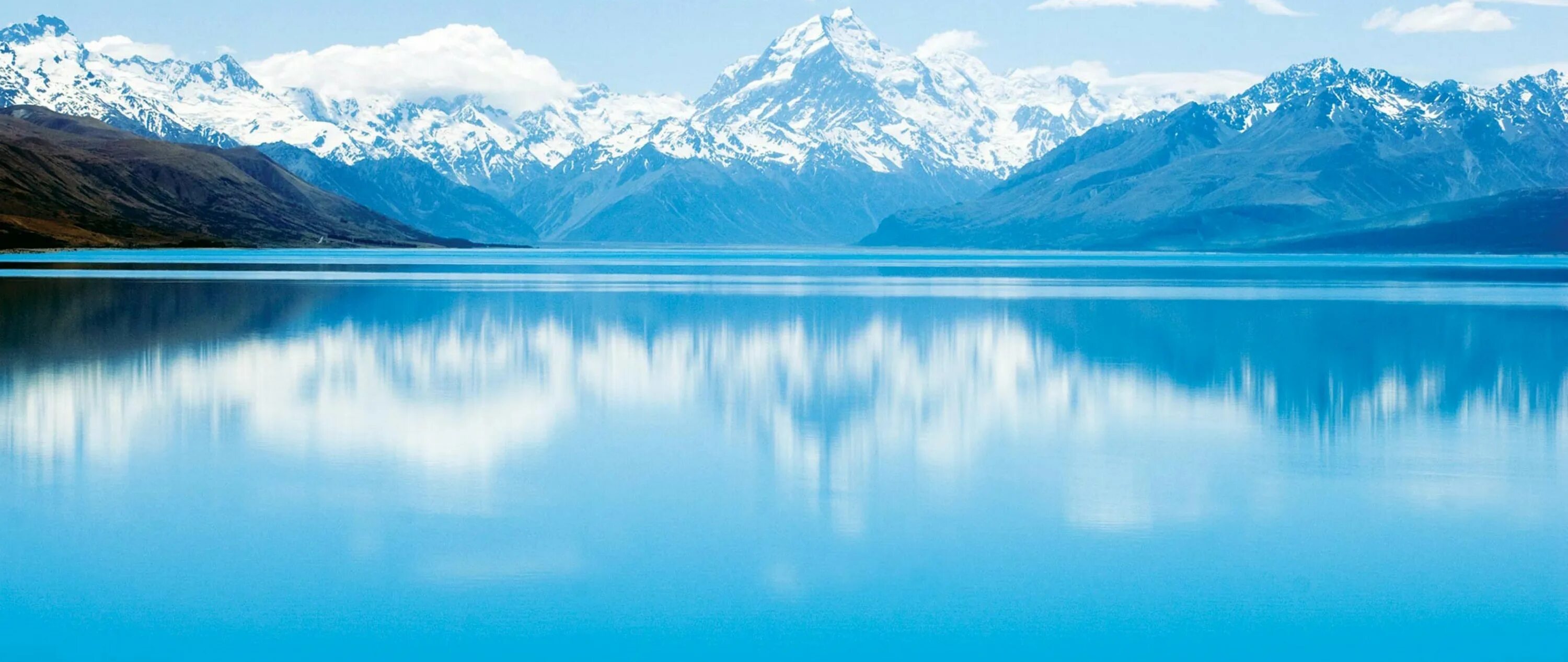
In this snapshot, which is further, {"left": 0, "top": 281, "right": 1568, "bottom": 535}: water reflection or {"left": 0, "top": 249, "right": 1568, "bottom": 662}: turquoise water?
{"left": 0, "top": 281, "right": 1568, "bottom": 535}: water reflection

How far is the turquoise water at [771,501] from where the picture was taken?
19.5 m

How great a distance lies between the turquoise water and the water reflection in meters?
0.22

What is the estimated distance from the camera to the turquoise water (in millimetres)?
19469

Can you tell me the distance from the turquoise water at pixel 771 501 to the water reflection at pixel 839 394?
0.22m

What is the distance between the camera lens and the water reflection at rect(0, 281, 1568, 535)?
31953 millimetres

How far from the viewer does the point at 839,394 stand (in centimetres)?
4644

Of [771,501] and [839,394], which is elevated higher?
[839,394]

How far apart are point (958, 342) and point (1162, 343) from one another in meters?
8.36

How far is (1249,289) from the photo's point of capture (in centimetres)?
13812

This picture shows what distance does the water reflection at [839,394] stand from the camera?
32.0m

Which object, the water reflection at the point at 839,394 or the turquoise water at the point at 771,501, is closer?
the turquoise water at the point at 771,501

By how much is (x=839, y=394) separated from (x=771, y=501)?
18.8 m

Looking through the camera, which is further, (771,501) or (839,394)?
(839,394)

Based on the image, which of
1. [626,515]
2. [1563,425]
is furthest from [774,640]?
[1563,425]
